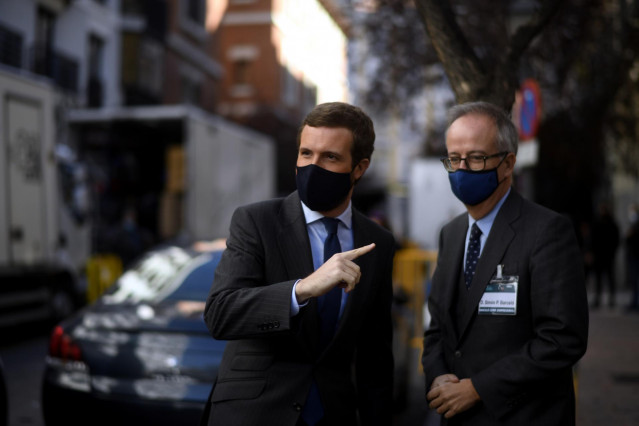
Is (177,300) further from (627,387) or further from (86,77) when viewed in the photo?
(86,77)

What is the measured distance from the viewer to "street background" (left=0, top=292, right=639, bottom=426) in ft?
25.1

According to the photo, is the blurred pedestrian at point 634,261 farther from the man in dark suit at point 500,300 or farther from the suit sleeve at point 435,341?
the man in dark suit at point 500,300

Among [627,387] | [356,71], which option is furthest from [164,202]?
[627,387]

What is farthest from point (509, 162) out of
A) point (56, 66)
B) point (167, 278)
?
point (56, 66)

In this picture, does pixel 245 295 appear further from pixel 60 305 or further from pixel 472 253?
pixel 60 305

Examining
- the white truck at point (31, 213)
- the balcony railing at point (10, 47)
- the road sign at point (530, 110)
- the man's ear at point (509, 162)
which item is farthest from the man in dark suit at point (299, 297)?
the balcony railing at point (10, 47)

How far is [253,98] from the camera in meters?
43.1

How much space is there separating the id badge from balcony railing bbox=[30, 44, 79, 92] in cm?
2178

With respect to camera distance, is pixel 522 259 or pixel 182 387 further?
pixel 182 387

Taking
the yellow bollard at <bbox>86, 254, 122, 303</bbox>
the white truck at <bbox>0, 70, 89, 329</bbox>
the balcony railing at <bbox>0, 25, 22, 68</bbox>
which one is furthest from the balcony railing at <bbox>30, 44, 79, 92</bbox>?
the yellow bollard at <bbox>86, 254, 122, 303</bbox>

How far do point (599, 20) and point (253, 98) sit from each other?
3051 centimetres

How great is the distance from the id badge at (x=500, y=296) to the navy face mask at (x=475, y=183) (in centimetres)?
29

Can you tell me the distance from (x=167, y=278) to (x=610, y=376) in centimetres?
592

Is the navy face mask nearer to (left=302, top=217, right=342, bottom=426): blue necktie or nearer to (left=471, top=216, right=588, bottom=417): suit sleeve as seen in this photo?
(left=471, top=216, right=588, bottom=417): suit sleeve
